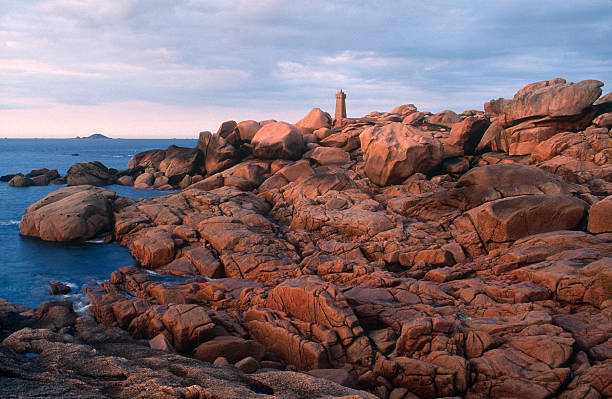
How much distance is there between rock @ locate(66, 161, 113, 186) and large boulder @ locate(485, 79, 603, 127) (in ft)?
138

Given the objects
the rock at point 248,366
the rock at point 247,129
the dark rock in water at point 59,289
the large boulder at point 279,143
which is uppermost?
the rock at point 247,129

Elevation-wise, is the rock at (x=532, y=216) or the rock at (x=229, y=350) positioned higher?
the rock at (x=532, y=216)

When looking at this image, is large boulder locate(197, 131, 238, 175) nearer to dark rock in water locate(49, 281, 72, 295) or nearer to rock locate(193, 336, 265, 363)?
dark rock in water locate(49, 281, 72, 295)

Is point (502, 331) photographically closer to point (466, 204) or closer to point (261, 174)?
point (466, 204)

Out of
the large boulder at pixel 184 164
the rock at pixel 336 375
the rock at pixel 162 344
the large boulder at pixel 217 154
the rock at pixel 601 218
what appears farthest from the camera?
the large boulder at pixel 184 164

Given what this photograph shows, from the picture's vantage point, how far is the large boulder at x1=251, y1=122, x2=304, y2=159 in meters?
33.2

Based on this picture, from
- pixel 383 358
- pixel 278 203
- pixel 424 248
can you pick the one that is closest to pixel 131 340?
pixel 383 358

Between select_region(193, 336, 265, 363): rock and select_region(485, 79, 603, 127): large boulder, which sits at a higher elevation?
select_region(485, 79, 603, 127): large boulder

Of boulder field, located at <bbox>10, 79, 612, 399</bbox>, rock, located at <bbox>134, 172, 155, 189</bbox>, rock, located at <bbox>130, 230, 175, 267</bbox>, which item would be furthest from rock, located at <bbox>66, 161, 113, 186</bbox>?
rock, located at <bbox>130, 230, 175, 267</bbox>

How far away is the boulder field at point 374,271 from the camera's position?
8.59 metres

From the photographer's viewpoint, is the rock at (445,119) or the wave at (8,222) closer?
the wave at (8,222)

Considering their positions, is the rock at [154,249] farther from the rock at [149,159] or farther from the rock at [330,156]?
the rock at [149,159]

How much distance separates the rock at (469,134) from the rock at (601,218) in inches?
551

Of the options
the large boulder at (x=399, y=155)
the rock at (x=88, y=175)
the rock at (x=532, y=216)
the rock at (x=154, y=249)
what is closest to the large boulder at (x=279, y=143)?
the large boulder at (x=399, y=155)
